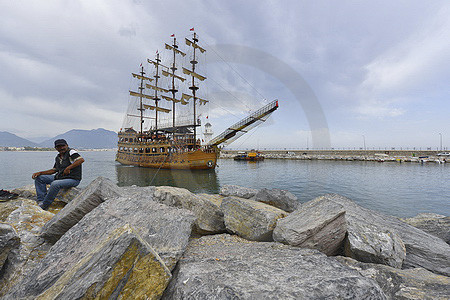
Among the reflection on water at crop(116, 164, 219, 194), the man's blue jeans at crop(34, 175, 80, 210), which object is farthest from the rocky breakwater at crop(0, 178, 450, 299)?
the reflection on water at crop(116, 164, 219, 194)

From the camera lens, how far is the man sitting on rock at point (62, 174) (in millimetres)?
5258

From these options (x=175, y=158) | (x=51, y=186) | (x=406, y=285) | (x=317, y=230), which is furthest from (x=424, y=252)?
(x=175, y=158)

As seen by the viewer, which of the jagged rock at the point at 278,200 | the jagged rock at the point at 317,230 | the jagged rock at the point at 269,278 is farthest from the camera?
the jagged rock at the point at 278,200

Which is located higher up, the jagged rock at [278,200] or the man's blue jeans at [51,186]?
the man's blue jeans at [51,186]

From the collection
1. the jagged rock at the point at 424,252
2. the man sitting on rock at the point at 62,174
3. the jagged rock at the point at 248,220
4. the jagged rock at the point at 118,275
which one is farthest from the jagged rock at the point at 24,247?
the jagged rock at the point at 424,252

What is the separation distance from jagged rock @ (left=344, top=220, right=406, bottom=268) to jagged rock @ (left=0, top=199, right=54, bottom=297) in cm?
559

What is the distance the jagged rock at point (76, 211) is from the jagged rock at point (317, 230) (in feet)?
12.8

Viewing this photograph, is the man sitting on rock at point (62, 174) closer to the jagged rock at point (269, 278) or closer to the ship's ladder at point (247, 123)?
the jagged rock at point (269, 278)

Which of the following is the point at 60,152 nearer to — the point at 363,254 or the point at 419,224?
the point at 363,254

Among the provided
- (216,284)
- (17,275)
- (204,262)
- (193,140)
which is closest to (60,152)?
(17,275)

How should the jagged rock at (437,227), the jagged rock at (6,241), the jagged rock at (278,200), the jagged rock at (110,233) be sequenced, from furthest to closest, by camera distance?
the jagged rock at (278,200)
the jagged rock at (437,227)
the jagged rock at (6,241)
the jagged rock at (110,233)

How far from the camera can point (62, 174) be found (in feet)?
18.2

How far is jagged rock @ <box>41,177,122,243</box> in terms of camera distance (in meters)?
3.30

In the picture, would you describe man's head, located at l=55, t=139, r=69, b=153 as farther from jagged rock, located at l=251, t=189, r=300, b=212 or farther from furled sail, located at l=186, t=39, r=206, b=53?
furled sail, located at l=186, t=39, r=206, b=53
